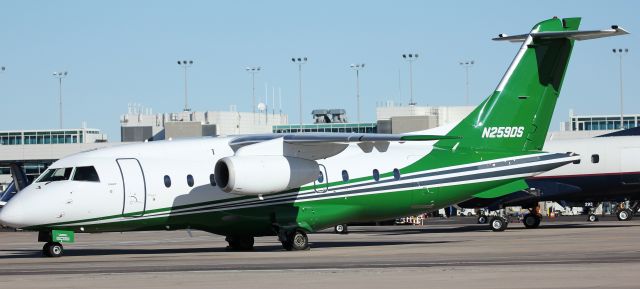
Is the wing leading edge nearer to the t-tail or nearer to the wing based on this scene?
the wing

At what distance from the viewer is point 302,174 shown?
1346 inches

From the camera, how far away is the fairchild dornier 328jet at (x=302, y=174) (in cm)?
3281

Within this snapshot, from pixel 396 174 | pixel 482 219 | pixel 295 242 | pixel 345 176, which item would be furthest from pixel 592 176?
pixel 295 242

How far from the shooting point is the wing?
33.1m

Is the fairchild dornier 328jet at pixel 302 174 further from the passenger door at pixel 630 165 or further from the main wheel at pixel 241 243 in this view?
the passenger door at pixel 630 165

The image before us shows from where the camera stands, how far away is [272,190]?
33.6 m

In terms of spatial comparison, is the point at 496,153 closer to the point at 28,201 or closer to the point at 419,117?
the point at 28,201

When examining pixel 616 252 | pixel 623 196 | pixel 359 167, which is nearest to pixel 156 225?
pixel 359 167

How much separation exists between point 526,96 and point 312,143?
878 cm

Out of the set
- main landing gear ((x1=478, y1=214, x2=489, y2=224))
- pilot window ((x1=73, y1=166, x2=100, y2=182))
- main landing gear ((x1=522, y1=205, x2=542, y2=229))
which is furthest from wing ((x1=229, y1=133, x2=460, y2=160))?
main landing gear ((x1=478, y1=214, x2=489, y2=224))

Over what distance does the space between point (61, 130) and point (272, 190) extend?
100 m

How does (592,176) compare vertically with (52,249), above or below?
above

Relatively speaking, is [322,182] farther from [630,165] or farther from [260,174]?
[630,165]

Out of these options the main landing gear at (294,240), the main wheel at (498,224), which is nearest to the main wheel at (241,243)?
the main landing gear at (294,240)
